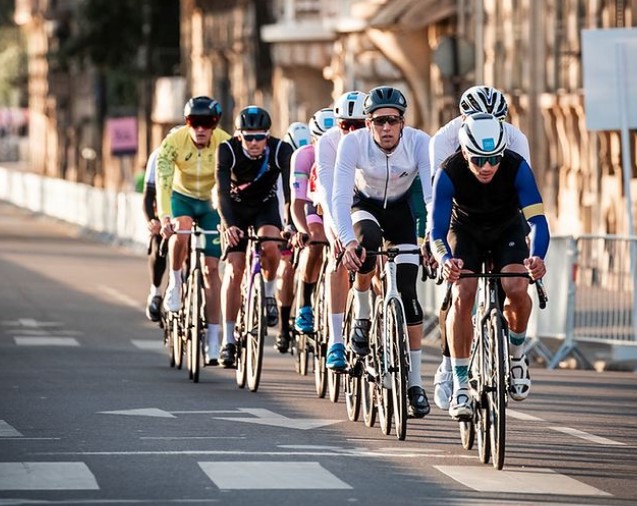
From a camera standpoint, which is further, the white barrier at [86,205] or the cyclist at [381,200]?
the white barrier at [86,205]

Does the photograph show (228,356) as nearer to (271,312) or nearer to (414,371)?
(271,312)

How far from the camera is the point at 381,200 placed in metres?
14.6

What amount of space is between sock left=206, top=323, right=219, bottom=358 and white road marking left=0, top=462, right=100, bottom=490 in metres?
5.72

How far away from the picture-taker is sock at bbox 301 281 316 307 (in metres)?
18.0

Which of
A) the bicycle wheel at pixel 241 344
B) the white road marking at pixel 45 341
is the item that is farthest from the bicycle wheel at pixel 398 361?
the white road marking at pixel 45 341

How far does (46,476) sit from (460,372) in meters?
2.35

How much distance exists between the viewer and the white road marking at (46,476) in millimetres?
11734

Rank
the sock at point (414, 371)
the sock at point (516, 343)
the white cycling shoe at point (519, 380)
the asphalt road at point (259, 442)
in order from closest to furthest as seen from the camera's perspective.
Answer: the asphalt road at point (259, 442) → the white cycling shoe at point (519, 380) → the sock at point (516, 343) → the sock at point (414, 371)

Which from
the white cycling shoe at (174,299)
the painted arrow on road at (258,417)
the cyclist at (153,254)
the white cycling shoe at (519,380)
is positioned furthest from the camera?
the cyclist at (153,254)

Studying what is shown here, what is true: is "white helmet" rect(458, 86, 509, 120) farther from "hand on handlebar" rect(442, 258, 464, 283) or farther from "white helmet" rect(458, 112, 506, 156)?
"hand on handlebar" rect(442, 258, 464, 283)

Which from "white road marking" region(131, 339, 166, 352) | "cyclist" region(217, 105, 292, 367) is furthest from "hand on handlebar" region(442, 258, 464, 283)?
"white road marking" region(131, 339, 166, 352)

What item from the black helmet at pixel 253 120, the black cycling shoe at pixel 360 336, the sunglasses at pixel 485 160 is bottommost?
the black cycling shoe at pixel 360 336

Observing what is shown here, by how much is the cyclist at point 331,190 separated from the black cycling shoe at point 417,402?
1242 mm

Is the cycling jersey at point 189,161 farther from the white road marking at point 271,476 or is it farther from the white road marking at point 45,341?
the white road marking at point 271,476
